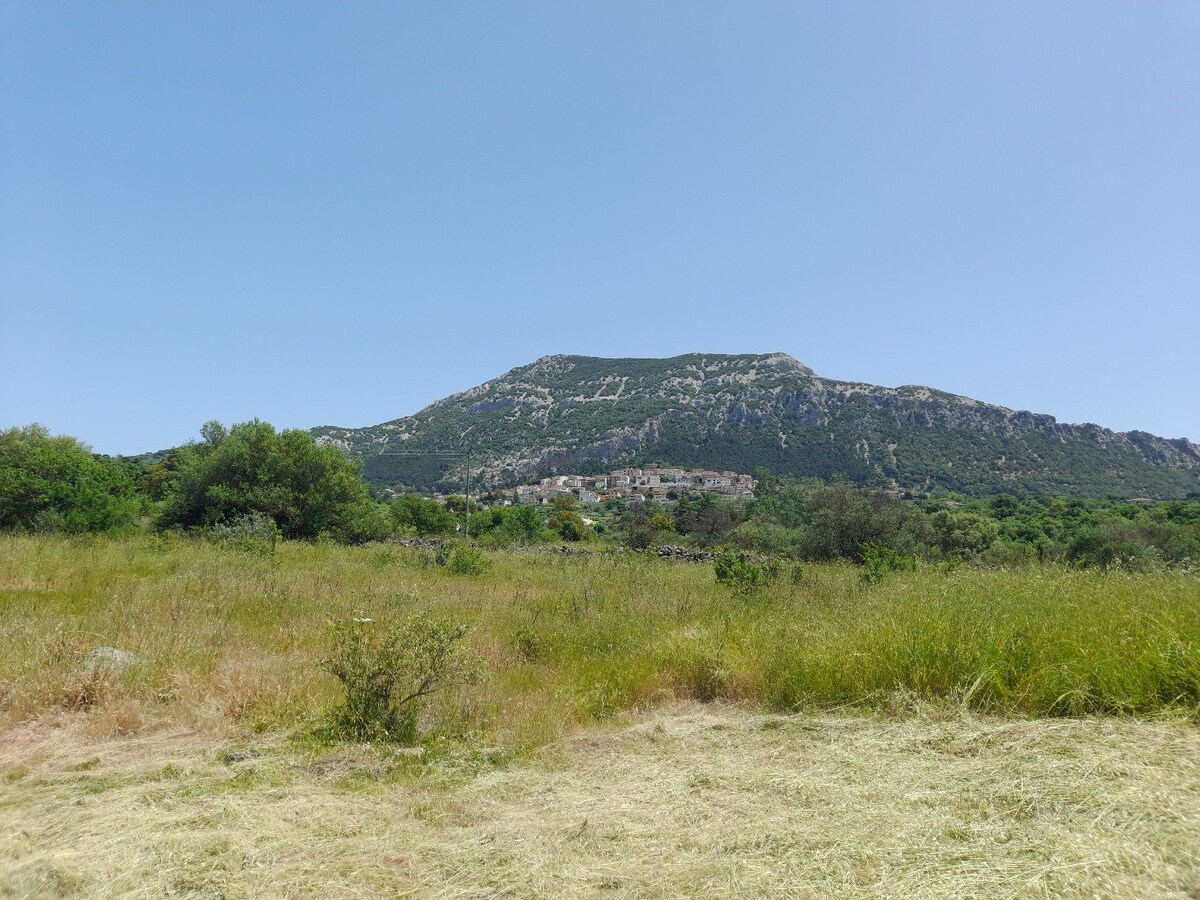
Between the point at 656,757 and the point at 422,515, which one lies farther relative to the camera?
the point at 422,515

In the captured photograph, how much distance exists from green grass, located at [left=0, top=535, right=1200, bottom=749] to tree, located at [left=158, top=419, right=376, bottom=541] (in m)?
12.2

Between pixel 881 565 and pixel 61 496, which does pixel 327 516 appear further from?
pixel 881 565

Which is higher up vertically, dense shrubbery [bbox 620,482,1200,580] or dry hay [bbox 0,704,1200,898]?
dry hay [bbox 0,704,1200,898]

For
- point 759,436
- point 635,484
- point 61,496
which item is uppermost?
point 759,436

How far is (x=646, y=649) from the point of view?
734 centimetres

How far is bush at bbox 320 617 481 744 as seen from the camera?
5.29m

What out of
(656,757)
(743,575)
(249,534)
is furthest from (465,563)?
(656,757)

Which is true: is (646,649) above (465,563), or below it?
above

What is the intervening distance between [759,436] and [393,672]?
92.8 meters

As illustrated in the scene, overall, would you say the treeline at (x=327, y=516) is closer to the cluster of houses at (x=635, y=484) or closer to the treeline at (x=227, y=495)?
the treeline at (x=227, y=495)

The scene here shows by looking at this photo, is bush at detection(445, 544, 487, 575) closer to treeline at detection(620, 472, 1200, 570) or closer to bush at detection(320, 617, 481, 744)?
treeline at detection(620, 472, 1200, 570)

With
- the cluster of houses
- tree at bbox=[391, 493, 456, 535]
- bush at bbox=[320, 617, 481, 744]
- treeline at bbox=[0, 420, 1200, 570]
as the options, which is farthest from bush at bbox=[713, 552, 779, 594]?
the cluster of houses

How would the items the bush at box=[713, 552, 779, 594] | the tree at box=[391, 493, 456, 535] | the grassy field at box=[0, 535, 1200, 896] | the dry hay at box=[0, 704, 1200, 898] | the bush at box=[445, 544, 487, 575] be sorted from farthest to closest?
the tree at box=[391, 493, 456, 535] < the bush at box=[445, 544, 487, 575] < the bush at box=[713, 552, 779, 594] < the grassy field at box=[0, 535, 1200, 896] < the dry hay at box=[0, 704, 1200, 898]

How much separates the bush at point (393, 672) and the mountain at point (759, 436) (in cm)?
6392
